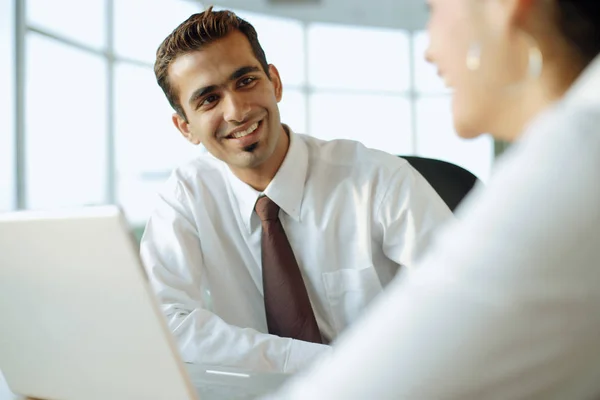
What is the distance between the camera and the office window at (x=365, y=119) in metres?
8.41

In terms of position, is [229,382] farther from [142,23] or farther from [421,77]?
[421,77]

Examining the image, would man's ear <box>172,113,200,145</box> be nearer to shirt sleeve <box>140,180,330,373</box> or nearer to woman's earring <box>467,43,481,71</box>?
shirt sleeve <box>140,180,330,373</box>

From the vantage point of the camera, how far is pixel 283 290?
177 centimetres

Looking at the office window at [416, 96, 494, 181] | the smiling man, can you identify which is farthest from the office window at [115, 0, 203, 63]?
the smiling man

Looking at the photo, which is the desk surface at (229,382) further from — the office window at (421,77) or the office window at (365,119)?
the office window at (421,77)

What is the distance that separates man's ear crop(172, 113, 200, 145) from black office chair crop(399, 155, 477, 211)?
0.72 metres

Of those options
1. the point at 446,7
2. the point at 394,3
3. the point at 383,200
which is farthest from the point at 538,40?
the point at 394,3

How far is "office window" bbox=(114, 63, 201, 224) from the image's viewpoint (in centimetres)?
625

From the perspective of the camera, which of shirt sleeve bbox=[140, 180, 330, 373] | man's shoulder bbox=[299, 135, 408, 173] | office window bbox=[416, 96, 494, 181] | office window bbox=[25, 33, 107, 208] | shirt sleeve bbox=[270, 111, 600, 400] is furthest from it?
office window bbox=[416, 96, 494, 181]

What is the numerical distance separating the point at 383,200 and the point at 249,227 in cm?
42

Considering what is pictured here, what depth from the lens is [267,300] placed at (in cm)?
179

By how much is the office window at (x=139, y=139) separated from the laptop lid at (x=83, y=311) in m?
5.46

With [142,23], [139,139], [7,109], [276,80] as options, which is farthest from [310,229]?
[142,23]

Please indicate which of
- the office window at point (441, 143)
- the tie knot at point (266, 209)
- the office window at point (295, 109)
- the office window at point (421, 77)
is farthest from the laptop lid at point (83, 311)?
the office window at point (421, 77)
